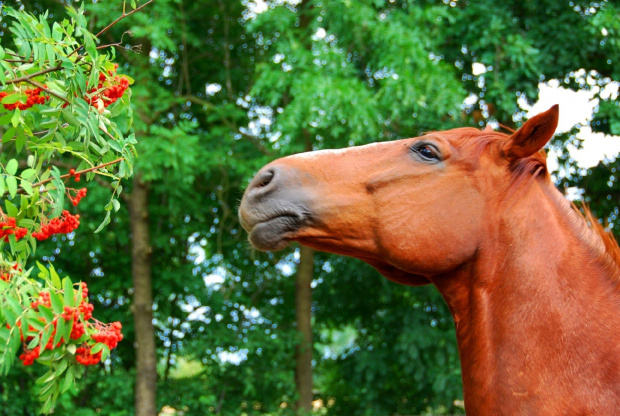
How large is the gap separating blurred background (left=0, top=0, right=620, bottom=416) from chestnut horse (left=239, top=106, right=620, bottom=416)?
12.5ft

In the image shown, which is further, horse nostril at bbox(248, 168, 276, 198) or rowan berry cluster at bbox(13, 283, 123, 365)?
horse nostril at bbox(248, 168, 276, 198)

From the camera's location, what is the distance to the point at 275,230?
221cm

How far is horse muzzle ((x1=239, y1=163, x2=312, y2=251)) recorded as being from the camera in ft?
7.25

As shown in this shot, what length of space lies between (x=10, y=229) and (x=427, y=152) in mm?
1339

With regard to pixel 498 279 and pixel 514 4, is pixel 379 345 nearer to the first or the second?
pixel 514 4

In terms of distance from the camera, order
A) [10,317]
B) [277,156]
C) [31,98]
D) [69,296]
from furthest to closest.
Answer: [277,156] → [31,98] → [69,296] → [10,317]

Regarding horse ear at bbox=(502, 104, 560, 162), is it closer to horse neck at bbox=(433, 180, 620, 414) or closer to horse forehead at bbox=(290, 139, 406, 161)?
horse neck at bbox=(433, 180, 620, 414)

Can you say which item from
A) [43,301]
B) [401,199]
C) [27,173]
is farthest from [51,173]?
[401,199]

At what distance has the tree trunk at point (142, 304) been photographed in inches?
302

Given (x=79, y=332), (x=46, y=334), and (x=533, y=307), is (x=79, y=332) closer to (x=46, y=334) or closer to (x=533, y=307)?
(x=46, y=334)

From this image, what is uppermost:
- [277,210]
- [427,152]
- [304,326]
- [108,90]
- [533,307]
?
[304,326]

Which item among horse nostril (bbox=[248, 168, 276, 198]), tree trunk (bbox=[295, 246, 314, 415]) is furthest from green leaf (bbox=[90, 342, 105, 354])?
tree trunk (bbox=[295, 246, 314, 415])

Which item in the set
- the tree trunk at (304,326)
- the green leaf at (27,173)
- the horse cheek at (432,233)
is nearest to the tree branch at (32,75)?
the green leaf at (27,173)

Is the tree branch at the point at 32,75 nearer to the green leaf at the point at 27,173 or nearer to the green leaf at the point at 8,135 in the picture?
the green leaf at the point at 8,135
